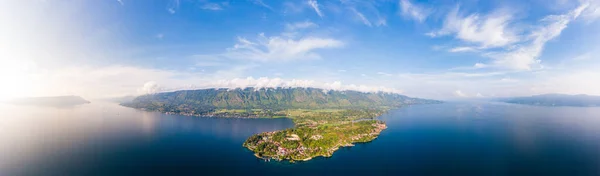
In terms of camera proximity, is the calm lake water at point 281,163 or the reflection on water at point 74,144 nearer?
the calm lake water at point 281,163

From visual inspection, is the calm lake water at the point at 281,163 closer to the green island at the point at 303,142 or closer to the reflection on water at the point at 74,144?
the reflection on water at the point at 74,144

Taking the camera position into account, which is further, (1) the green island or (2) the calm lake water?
(1) the green island

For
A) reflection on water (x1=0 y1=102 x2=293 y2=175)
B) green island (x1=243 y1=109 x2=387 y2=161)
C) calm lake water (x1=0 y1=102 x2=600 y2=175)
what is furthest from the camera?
green island (x1=243 y1=109 x2=387 y2=161)

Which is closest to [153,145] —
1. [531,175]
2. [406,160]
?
[406,160]

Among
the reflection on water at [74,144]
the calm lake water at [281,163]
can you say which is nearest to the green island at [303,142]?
the calm lake water at [281,163]

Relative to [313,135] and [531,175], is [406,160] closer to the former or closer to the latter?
[531,175]

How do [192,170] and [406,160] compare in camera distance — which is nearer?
[192,170]

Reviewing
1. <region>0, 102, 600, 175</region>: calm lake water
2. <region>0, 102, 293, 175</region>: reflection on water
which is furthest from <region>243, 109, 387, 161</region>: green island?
<region>0, 102, 293, 175</region>: reflection on water

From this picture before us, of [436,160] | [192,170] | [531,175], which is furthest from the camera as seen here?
[436,160]

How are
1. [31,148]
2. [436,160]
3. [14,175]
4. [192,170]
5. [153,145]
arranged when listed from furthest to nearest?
[153,145] → [31,148] → [436,160] → [192,170] → [14,175]

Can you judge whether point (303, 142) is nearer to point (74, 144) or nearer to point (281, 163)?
point (281, 163)

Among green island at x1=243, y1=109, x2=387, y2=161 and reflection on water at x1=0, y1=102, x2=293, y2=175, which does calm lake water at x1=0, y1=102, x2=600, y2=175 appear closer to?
reflection on water at x1=0, y1=102, x2=293, y2=175
